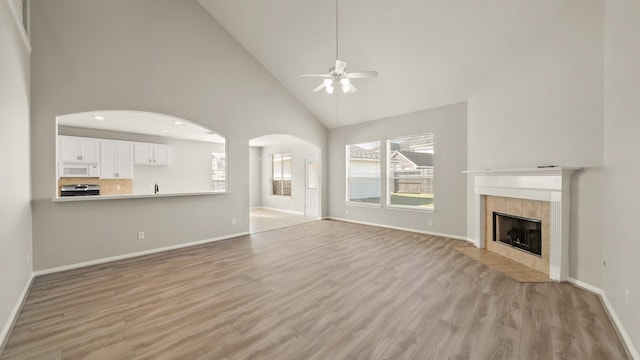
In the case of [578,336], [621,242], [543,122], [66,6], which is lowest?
[578,336]

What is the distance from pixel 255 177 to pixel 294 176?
2.20m

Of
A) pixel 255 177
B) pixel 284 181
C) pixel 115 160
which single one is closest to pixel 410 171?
pixel 284 181

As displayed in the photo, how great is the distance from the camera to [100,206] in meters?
3.87

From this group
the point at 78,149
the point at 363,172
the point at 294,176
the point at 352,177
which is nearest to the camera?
the point at 78,149

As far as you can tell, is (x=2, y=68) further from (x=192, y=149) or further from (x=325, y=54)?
(x=192, y=149)

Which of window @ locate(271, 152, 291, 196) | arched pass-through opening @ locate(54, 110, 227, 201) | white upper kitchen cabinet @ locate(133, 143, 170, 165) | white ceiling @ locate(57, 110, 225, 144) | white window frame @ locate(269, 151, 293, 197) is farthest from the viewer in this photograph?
window @ locate(271, 152, 291, 196)

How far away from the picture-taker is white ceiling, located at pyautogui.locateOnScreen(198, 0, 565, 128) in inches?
142

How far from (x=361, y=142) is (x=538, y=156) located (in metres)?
4.09

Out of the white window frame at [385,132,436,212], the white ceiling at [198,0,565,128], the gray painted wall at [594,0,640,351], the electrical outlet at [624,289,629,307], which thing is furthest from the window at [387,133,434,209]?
the electrical outlet at [624,289,629,307]

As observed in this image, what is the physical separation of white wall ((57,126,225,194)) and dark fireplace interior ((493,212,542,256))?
8245 millimetres

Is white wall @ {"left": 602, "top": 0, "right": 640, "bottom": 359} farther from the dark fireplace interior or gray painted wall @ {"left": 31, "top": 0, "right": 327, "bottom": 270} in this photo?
gray painted wall @ {"left": 31, "top": 0, "right": 327, "bottom": 270}

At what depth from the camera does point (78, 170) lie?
19.6ft

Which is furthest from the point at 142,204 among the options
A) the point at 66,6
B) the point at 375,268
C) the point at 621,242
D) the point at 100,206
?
the point at 621,242

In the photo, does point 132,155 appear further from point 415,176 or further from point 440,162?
point 440,162
